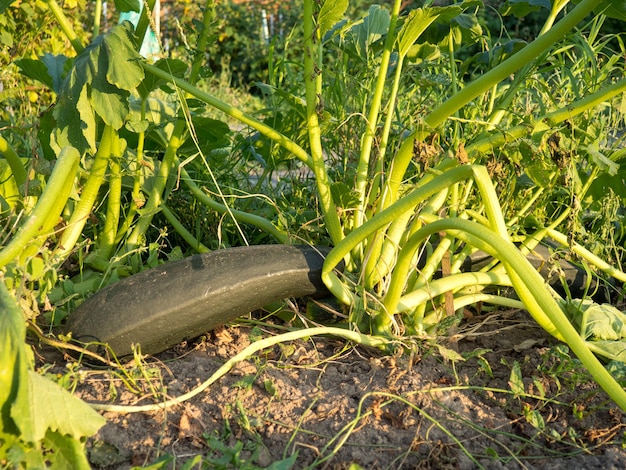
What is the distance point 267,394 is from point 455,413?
1.56 feet

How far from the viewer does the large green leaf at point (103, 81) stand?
6.72ft

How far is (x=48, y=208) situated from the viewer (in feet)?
6.17

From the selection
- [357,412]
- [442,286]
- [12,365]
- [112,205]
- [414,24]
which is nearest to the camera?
[12,365]

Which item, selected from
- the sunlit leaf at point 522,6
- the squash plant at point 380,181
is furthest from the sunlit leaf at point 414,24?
the sunlit leaf at point 522,6

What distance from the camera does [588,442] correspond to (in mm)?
1843

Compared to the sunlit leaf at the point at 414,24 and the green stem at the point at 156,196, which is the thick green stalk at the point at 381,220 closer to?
the sunlit leaf at the point at 414,24

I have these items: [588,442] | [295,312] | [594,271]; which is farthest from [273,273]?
[594,271]

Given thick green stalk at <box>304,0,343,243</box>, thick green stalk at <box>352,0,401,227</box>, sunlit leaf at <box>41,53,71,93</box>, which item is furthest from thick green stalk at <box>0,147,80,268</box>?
thick green stalk at <box>352,0,401,227</box>

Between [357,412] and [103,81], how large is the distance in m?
1.12

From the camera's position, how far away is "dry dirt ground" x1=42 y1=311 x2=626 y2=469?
1710 mm

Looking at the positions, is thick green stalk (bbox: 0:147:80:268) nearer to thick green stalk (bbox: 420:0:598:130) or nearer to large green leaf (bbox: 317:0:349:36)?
large green leaf (bbox: 317:0:349:36)

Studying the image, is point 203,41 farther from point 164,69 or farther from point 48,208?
point 48,208

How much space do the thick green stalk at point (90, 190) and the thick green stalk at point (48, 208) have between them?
Result: 0.78 feet

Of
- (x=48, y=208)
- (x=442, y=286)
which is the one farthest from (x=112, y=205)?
(x=442, y=286)
